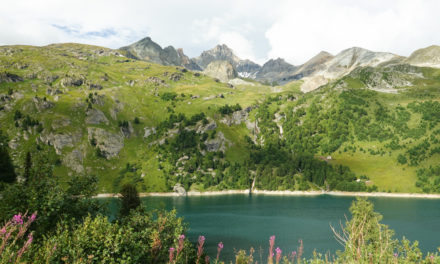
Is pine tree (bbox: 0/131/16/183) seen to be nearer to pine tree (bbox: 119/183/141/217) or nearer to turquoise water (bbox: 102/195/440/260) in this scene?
pine tree (bbox: 119/183/141/217)

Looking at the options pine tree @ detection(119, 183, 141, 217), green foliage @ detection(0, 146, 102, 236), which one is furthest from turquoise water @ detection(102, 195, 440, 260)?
green foliage @ detection(0, 146, 102, 236)

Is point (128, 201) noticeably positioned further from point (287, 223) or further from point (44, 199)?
point (287, 223)

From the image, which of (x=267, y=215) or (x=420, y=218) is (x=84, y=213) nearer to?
(x=267, y=215)

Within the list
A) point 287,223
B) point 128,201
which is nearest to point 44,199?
point 128,201

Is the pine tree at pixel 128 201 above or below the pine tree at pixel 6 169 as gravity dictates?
below

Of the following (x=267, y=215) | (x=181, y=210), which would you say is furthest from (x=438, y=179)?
(x=181, y=210)

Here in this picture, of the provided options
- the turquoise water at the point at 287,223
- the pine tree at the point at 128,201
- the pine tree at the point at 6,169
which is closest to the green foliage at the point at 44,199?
the pine tree at the point at 128,201

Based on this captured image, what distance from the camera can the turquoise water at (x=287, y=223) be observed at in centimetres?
8550

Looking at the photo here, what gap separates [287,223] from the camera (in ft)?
385

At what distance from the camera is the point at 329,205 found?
529ft

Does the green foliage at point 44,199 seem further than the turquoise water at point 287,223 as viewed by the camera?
No

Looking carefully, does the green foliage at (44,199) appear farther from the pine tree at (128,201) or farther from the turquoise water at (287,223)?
the turquoise water at (287,223)

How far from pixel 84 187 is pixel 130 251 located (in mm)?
12526

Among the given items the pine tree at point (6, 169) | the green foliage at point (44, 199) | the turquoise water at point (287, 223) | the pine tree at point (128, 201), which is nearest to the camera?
the green foliage at point (44, 199)
